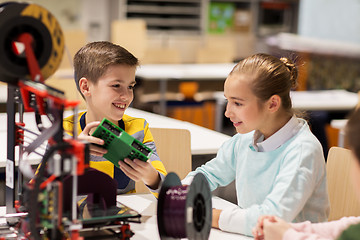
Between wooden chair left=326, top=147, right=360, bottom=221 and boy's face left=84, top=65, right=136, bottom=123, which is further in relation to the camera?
wooden chair left=326, top=147, right=360, bottom=221

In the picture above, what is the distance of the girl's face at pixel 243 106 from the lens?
153 cm

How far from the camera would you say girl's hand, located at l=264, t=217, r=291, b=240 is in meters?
1.27

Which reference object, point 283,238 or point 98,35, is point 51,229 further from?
point 98,35

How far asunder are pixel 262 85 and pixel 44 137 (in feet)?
2.08

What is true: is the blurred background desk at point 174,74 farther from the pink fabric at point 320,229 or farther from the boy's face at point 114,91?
the pink fabric at point 320,229

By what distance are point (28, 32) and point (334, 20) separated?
7982mm

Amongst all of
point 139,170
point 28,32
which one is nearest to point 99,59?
point 139,170

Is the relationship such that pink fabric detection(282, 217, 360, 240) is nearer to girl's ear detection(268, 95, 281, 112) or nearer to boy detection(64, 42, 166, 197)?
girl's ear detection(268, 95, 281, 112)

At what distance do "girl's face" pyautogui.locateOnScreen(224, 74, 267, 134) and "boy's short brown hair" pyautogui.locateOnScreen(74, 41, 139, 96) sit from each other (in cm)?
35

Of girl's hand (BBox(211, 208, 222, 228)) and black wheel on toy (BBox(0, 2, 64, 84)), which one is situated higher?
black wheel on toy (BBox(0, 2, 64, 84))

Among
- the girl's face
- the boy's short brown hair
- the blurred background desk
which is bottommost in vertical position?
the blurred background desk

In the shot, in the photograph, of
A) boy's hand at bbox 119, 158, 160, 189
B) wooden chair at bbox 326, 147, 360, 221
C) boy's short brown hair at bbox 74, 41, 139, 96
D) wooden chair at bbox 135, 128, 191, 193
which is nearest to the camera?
boy's hand at bbox 119, 158, 160, 189

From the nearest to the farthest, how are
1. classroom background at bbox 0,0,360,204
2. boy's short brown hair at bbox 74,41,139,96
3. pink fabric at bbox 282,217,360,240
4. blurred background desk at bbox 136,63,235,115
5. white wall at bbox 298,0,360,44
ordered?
pink fabric at bbox 282,217,360,240 < boy's short brown hair at bbox 74,41,139,96 < blurred background desk at bbox 136,63,235,115 < classroom background at bbox 0,0,360,204 < white wall at bbox 298,0,360,44

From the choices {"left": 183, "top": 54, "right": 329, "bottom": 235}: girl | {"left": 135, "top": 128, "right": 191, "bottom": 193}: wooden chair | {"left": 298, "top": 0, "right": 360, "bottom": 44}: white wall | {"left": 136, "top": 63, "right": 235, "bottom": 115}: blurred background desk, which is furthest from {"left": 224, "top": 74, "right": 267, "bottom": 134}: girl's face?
{"left": 298, "top": 0, "right": 360, "bottom": 44}: white wall
